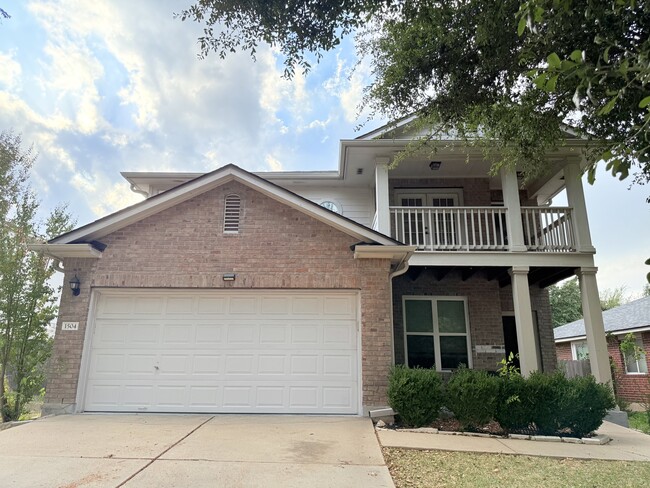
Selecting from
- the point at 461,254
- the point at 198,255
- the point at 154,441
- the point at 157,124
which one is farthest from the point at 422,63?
the point at 157,124

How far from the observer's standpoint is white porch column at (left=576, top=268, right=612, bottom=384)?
966cm

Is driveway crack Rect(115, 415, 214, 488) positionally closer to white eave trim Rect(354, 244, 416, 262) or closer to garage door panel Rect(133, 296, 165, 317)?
garage door panel Rect(133, 296, 165, 317)

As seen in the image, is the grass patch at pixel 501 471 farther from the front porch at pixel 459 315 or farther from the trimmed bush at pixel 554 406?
the front porch at pixel 459 315

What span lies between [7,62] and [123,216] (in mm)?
3949

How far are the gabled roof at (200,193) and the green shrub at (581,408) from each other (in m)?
4.02

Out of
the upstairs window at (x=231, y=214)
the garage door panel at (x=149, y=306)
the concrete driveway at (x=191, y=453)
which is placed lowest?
the concrete driveway at (x=191, y=453)

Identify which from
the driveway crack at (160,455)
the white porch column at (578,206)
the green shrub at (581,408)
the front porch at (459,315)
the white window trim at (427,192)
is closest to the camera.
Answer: the driveway crack at (160,455)

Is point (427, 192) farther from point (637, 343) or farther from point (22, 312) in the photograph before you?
point (637, 343)

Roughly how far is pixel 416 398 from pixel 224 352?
3767 millimetres

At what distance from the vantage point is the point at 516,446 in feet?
21.0

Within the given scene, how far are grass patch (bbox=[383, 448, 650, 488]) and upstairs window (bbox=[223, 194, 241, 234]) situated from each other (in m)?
5.13

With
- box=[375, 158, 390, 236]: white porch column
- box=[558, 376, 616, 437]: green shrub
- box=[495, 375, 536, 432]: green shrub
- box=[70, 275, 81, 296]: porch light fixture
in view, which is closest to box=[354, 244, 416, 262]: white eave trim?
box=[375, 158, 390, 236]: white porch column

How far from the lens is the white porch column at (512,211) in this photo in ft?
34.0

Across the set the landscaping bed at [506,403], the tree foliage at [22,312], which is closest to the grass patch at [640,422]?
the landscaping bed at [506,403]
